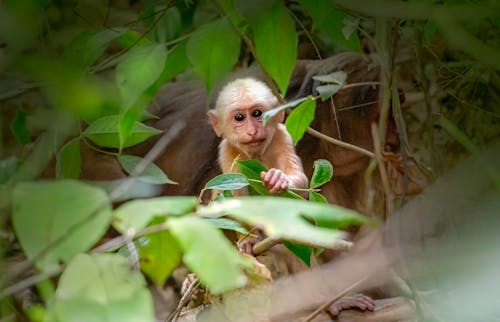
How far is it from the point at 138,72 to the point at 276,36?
0.92 feet

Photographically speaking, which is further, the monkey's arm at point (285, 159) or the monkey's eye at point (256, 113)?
the monkey's eye at point (256, 113)

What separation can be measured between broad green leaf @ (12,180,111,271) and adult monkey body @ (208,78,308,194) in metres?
1.73

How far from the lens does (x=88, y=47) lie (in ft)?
5.06

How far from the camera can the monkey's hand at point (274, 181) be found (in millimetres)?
1826

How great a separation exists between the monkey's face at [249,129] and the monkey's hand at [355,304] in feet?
2.11

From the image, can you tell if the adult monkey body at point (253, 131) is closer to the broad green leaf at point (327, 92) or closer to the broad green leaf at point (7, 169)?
the broad green leaf at point (327, 92)

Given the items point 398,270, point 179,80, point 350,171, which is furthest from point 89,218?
point 179,80

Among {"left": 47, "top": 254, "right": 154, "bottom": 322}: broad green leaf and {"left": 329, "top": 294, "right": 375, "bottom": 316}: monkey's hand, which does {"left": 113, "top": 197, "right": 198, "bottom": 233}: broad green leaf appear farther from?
{"left": 329, "top": 294, "right": 375, "bottom": 316}: monkey's hand

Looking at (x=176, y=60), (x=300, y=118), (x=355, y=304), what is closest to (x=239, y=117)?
(x=355, y=304)

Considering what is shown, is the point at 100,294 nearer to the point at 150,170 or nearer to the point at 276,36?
the point at 276,36

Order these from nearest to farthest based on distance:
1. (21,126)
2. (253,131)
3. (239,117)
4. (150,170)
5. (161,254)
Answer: (161,254), (150,170), (21,126), (253,131), (239,117)

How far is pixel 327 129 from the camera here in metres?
3.36

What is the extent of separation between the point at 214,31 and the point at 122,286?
0.67 meters

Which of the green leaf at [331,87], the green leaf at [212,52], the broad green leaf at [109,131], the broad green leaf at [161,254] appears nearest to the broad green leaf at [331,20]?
the green leaf at [331,87]
